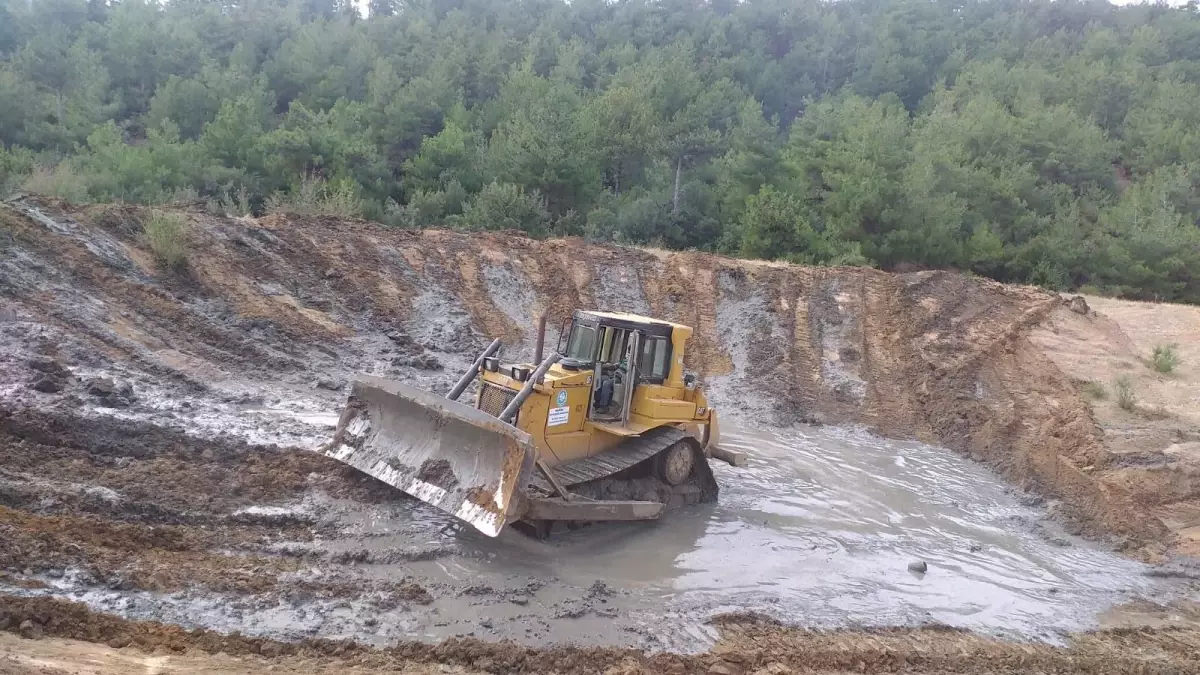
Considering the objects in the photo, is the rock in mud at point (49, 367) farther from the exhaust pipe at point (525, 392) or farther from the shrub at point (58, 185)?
the shrub at point (58, 185)

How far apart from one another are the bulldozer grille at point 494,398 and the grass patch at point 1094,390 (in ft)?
34.2

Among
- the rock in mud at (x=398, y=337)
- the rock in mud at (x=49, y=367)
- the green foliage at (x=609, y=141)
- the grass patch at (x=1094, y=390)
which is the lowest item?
the rock in mud at (x=49, y=367)

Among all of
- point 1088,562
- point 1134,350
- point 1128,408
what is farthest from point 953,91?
point 1088,562

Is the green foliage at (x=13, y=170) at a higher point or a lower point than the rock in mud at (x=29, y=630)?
higher

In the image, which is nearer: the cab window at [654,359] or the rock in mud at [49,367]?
the cab window at [654,359]

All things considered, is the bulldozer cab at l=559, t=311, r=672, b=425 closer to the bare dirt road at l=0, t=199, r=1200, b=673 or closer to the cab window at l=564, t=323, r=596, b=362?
the cab window at l=564, t=323, r=596, b=362

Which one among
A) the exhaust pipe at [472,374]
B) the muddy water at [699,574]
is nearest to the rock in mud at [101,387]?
the muddy water at [699,574]

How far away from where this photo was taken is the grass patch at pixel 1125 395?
13477mm

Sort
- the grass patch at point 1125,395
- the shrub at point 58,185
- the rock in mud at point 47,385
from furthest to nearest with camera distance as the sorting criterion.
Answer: the shrub at point 58,185, the grass patch at point 1125,395, the rock in mud at point 47,385

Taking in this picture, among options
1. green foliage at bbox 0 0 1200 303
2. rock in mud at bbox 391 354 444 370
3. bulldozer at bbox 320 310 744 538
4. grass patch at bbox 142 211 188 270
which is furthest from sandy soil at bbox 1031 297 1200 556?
grass patch at bbox 142 211 188 270


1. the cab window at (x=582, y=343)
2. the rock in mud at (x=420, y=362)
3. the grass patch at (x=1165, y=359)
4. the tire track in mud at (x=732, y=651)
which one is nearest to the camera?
the tire track in mud at (x=732, y=651)

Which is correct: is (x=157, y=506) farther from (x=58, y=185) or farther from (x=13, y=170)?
(x=13, y=170)

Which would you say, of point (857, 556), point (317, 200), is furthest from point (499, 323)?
point (857, 556)

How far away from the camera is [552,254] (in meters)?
19.9
